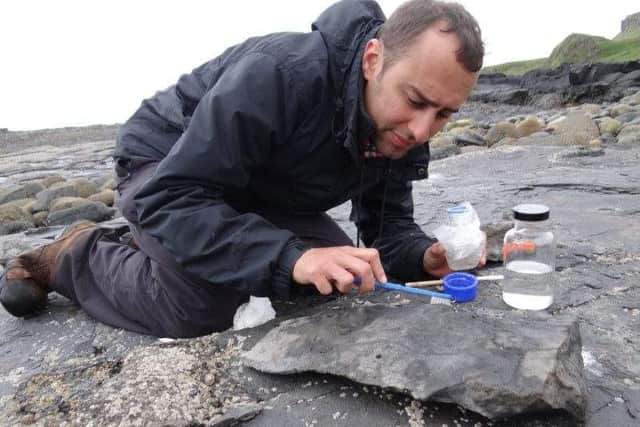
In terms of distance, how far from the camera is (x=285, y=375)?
6.57 ft

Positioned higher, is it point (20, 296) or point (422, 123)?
point (422, 123)

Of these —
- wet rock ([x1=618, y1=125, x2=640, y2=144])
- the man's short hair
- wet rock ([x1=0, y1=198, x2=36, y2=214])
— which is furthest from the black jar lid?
wet rock ([x1=618, y1=125, x2=640, y2=144])

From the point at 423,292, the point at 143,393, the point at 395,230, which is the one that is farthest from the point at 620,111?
the point at 143,393

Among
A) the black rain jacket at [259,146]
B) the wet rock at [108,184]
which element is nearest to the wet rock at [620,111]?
the wet rock at [108,184]

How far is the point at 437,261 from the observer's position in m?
2.96

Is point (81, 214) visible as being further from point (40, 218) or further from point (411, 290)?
point (411, 290)

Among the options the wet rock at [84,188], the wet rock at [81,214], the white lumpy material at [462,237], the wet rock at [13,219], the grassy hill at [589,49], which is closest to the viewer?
the white lumpy material at [462,237]

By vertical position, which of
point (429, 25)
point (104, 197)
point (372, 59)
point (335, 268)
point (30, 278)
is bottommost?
point (104, 197)

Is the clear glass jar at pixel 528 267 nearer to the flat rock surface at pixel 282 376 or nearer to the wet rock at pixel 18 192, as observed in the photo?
the flat rock surface at pixel 282 376

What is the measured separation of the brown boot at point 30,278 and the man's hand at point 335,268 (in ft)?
6.06

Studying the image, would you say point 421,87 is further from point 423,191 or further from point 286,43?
point 423,191

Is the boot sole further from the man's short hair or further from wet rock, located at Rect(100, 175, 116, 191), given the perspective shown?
wet rock, located at Rect(100, 175, 116, 191)

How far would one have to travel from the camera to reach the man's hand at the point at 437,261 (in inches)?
114

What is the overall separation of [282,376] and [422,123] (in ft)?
3.75
